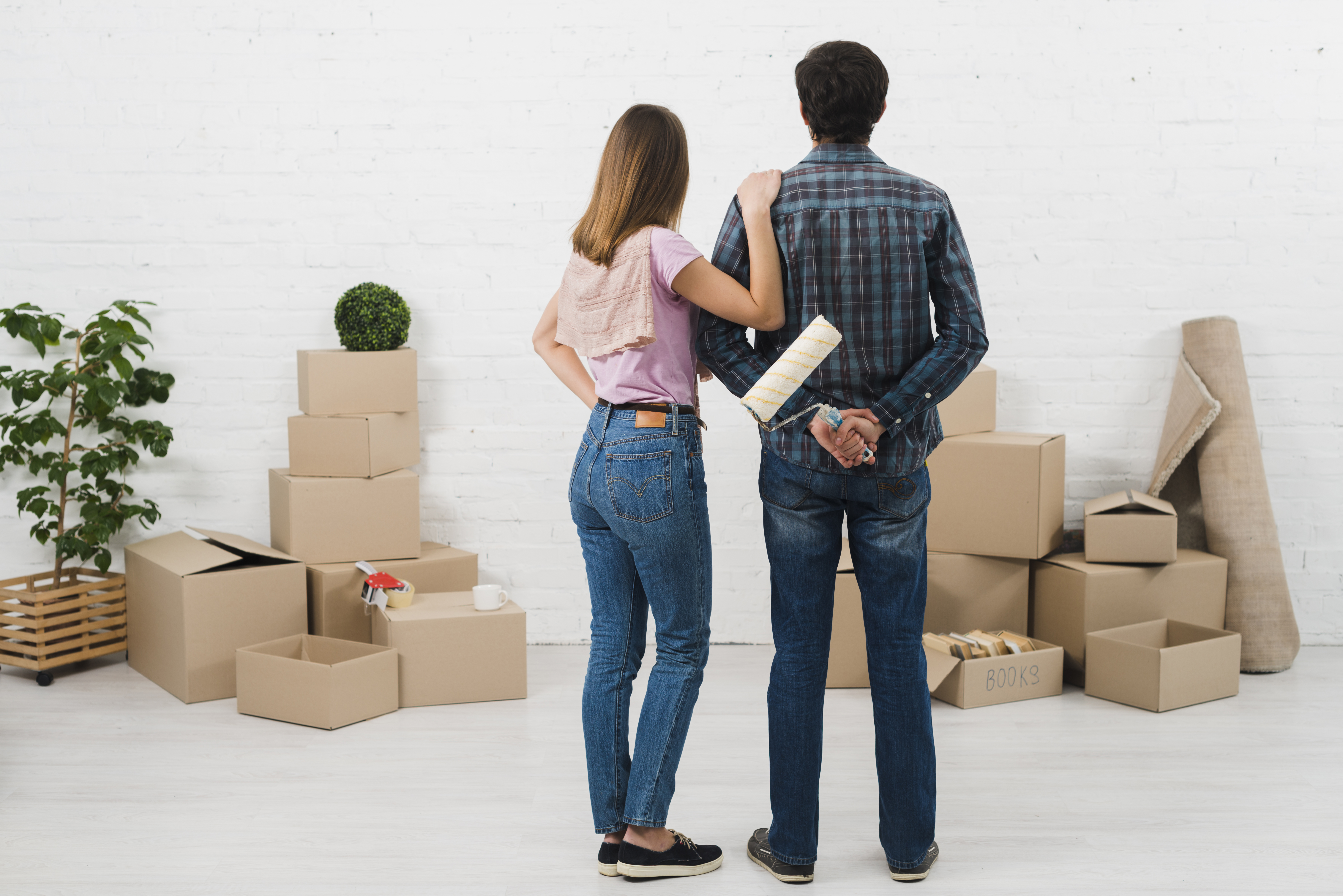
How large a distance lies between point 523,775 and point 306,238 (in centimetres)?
192

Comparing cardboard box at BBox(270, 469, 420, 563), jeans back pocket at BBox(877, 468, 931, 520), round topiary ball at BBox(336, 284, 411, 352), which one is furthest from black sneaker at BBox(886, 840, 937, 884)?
round topiary ball at BBox(336, 284, 411, 352)

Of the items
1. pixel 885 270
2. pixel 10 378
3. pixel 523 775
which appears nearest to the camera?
pixel 885 270

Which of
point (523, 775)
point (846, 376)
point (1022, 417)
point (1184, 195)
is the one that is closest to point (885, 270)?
point (846, 376)

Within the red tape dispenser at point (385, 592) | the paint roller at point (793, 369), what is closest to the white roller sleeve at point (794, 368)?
the paint roller at point (793, 369)

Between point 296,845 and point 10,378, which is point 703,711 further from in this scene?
point 10,378

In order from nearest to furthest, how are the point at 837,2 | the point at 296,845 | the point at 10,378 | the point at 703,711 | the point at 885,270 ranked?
the point at 885,270 → the point at 296,845 → the point at 703,711 → the point at 10,378 → the point at 837,2

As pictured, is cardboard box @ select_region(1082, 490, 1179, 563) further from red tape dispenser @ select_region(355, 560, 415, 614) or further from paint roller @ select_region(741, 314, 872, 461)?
red tape dispenser @ select_region(355, 560, 415, 614)

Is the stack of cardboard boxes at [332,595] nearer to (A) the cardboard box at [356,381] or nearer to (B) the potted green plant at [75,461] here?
(A) the cardboard box at [356,381]

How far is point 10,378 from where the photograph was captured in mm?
2990

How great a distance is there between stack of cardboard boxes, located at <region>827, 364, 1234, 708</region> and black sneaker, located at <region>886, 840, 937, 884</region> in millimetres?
1041

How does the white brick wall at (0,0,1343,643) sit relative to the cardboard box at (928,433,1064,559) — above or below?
above

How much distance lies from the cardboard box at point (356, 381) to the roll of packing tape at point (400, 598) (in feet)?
1.80

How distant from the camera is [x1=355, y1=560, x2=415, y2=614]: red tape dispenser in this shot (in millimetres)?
2838

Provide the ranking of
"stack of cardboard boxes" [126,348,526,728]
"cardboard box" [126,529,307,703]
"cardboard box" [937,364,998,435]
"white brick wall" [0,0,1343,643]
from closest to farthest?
"stack of cardboard boxes" [126,348,526,728] → "cardboard box" [126,529,307,703] → "cardboard box" [937,364,998,435] → "white brick wall" [0,0,1343,643]
